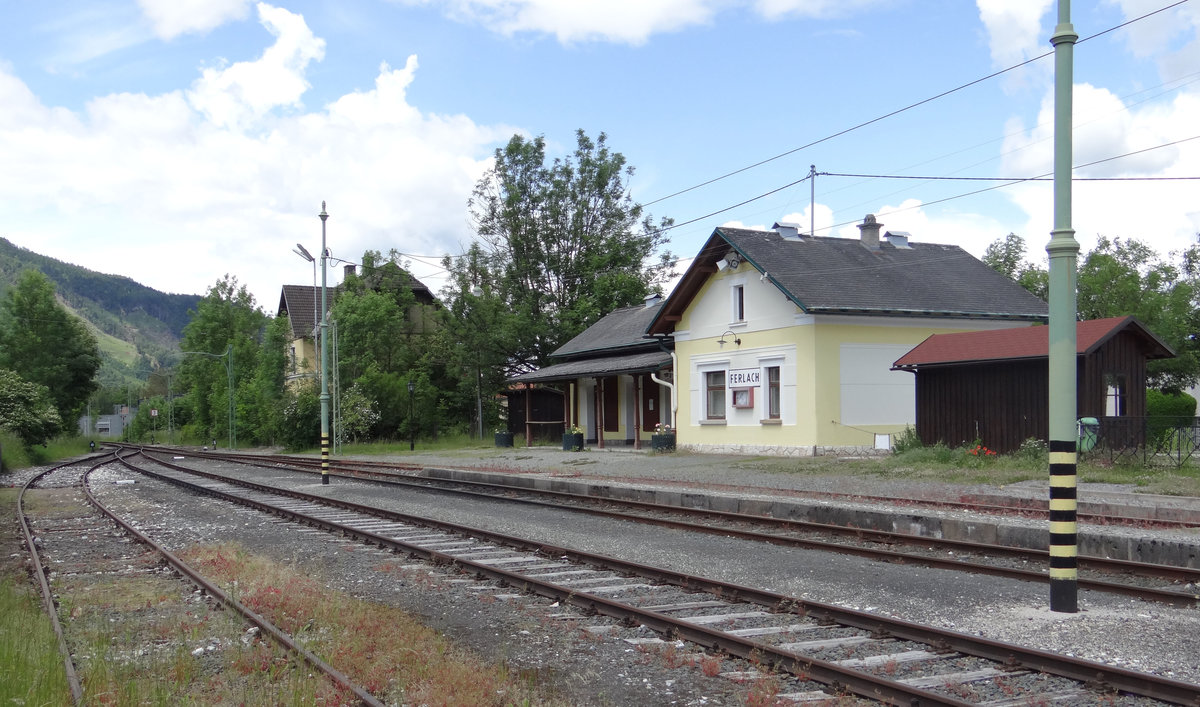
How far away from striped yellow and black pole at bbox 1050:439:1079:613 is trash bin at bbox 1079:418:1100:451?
12914mm

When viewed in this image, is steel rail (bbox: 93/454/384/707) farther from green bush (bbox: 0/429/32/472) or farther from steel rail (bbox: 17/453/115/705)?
green bush (bbox: 0/429/32/472)

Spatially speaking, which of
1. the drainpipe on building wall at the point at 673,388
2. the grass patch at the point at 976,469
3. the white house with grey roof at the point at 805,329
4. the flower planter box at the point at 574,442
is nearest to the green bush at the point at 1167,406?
the white house with grey roof at the point at 805,329

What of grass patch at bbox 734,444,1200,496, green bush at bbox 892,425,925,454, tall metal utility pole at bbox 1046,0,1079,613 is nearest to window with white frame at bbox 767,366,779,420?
grass patch at bbox 734,444,1200,496

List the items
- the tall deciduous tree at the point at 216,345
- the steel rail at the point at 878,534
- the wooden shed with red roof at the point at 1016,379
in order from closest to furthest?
the steel rail at the point at 878,534
the wooden shed with red roof at the point at 1016,379
the tall deciduous tree at the point at 216,345

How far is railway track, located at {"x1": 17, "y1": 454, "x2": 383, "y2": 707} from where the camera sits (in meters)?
6.40

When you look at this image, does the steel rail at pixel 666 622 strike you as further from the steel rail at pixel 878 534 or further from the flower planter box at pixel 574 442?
the flower planter box at pixel 574 442

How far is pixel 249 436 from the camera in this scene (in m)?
61.9

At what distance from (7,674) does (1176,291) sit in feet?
202

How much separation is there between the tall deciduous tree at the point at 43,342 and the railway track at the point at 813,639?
58301 millimetres

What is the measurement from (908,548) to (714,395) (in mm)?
19037

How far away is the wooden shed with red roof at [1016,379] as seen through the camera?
70.1 feet

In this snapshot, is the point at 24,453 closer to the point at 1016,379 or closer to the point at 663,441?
the point at 663,441

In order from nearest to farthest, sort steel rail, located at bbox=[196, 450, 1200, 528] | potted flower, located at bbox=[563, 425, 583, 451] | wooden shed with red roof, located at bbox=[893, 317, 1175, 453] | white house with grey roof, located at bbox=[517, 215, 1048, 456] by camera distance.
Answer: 1. steel rail, located at bbox=[196, 450, 1200, 528]
2. wooden shed with red roof, located at bbox=[893, 317, 1175, 453]
3. white house with grey roof, located at bbox=[517, 215, 1048, 456]
4. potted flower, located at bbox=[563, 425, 583, 451]

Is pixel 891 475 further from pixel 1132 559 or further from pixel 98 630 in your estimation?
pixel 98 630
